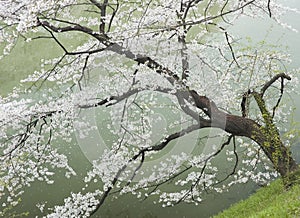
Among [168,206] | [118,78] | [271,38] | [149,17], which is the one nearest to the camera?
[149,17]

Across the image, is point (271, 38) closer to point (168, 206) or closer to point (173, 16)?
point (168, 206)

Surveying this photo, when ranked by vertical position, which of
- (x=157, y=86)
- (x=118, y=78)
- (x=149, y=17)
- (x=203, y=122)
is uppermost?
(x=118, y=78)

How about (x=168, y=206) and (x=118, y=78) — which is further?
(x=168, y=206)

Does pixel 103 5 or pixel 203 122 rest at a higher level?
pixel 103 5

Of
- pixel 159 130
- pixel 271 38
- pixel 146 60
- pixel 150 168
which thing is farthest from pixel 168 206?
pixel 271 38

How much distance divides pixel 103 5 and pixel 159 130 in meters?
6.59

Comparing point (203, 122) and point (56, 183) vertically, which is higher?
point (56, 183)

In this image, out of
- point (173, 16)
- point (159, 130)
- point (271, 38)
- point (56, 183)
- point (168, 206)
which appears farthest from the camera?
point (271, 38)

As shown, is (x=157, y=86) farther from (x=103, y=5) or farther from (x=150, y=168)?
(x=150, y=168)

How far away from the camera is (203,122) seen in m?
6.87

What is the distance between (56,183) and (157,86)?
230 inches

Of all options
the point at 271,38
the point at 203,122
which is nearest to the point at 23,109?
the point at 203,122

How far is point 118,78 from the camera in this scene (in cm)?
819

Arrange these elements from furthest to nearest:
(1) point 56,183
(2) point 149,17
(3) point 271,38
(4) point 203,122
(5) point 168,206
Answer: (3) point 271,38
(1) point 56,183
(5) point 168,206
(4) point 203,122
(2) point 149,17
